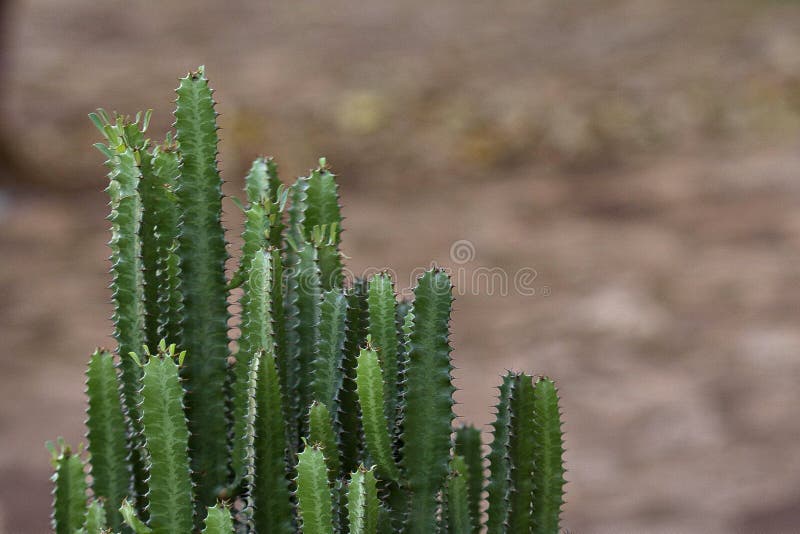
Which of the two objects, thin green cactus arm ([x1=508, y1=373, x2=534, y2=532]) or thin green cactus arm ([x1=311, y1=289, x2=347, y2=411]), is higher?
thin green cactus arm ([x1=311, y1=289, x2=347, y2=411])

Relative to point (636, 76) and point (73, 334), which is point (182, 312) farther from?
point (636, 76)

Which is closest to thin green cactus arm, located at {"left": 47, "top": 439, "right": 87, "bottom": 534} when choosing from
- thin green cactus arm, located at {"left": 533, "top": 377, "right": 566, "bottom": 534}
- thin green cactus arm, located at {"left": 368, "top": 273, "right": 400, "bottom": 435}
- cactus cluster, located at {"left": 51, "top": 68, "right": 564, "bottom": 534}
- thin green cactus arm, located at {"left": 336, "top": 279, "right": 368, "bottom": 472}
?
cactus cluster, located at {"left": 51, "top": 68, "right": 564, "bottom": 534}

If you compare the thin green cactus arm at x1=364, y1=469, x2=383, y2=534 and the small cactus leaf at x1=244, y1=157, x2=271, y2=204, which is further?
the small cactus leaf at x1=244, y1=157, x2=271, y2=204

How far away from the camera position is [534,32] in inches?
427

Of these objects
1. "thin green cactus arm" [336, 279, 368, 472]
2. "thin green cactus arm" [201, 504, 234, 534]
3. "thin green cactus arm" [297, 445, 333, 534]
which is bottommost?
"thin green cactus arm" [201, 504, 234, 534]

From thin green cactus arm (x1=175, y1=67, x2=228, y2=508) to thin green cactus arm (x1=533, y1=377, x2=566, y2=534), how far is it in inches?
25.7

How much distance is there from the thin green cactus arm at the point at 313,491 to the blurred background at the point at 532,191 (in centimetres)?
304

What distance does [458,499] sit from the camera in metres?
2.13

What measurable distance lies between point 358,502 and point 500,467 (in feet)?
1.45

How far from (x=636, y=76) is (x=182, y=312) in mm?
8234

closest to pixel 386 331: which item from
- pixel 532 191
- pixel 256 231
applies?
pixel 256 231

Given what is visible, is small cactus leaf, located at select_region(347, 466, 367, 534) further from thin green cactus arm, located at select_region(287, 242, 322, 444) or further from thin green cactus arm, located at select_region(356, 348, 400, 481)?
thin green cactus arm, located at select_region(287, 242, 322, 444)

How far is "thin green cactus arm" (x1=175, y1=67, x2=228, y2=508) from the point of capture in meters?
2.13

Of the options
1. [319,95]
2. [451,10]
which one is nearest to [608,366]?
[319,95]
